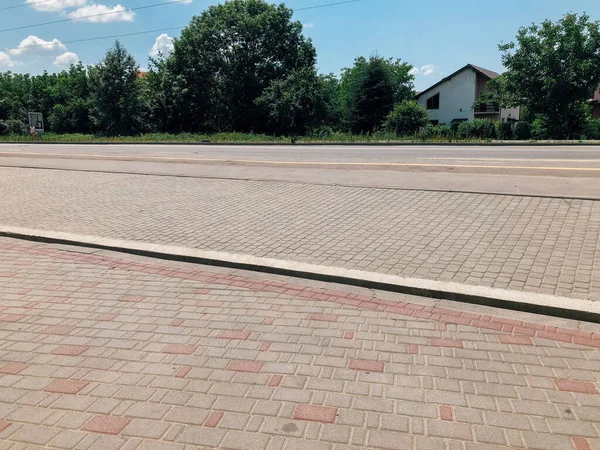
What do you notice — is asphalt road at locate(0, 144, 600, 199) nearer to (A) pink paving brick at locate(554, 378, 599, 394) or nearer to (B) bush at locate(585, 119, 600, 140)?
(A) pink paving brick at locate(554, 378, 599, 394)

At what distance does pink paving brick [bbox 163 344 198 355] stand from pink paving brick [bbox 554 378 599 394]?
105 inches

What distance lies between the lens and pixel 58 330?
423 centimetres

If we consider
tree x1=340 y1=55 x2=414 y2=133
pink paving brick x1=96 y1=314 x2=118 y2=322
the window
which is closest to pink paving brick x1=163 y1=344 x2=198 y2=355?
pink paving brick x1=96 y1=314 x2=118 y2=322

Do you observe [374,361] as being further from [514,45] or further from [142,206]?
[514,45]

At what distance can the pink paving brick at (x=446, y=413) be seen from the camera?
296cm

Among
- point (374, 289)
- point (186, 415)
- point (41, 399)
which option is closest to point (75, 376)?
point (41, 399)

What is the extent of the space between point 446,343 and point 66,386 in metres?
2.85

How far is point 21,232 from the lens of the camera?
295 inches

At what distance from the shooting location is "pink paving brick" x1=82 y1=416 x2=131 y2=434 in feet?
9.37

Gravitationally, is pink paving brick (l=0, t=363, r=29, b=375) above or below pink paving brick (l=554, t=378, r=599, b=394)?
above

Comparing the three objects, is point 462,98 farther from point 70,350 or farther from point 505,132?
point 70,350

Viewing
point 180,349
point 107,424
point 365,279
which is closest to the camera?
point 107,424

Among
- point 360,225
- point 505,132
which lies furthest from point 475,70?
point 360,225

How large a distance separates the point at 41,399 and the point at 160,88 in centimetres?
5143
